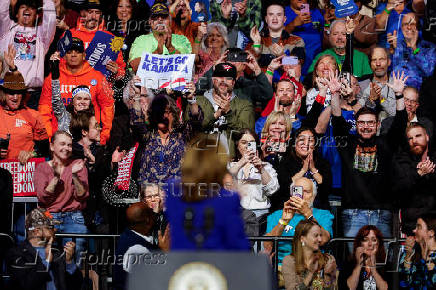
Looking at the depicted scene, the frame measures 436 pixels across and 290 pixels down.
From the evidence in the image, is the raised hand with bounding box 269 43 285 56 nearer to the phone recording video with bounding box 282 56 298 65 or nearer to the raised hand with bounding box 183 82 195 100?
the phone recording video with bounding box 282 56 298 65

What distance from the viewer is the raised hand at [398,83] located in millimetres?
9062

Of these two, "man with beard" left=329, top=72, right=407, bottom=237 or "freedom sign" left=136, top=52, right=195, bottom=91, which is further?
"freedom sign" left=136, top=52, right=195, bottom=91

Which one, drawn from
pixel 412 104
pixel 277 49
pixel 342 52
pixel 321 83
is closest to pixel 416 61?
pixel 412 104

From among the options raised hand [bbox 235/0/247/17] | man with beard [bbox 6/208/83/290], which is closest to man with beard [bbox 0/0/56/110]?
man with beard [bbox 6/208/83/290]

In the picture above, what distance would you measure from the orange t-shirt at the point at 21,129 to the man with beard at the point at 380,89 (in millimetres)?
3469

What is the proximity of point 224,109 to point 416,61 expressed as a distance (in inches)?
87.9

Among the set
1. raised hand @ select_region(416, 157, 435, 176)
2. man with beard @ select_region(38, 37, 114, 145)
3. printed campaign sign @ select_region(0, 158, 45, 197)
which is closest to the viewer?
printed campaign sign @ select_region(0, 158, 45, 197)

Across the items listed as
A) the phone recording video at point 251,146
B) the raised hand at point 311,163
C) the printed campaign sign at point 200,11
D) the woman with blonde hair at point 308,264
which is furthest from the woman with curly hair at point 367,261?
the printed campaign sign at point 200,11

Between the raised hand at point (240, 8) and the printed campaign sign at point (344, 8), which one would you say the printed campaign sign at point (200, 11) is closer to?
the raised hand at point (240, 8)

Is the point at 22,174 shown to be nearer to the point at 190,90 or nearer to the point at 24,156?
the point at 24,156

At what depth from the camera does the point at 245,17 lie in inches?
364

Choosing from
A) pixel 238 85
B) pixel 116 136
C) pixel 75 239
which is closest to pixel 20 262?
pixel 75 239

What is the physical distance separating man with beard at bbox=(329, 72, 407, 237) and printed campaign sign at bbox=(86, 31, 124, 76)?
2.38 metres

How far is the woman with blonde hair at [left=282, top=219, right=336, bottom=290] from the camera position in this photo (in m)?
8.18
